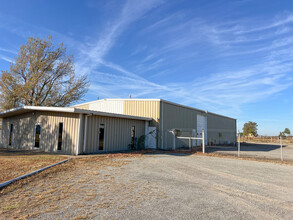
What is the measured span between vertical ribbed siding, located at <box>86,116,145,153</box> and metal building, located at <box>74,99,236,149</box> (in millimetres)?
1415

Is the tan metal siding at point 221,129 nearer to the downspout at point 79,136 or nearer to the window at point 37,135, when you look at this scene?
the downspout at point 79,136

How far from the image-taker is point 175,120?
18.5 m

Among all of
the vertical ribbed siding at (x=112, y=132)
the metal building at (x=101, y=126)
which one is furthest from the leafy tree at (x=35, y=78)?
the vertical ribbed siding at (x=112, y=132)

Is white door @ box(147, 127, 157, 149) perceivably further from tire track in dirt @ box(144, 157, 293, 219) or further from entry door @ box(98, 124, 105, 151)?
tire track in dirt @ box(144, 157, 293, 219)

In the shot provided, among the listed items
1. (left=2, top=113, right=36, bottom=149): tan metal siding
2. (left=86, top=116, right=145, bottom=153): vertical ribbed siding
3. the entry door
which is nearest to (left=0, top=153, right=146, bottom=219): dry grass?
(left=86, top=116, right=145, bottom=153): vertical ribbed siding

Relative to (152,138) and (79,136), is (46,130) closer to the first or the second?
(79,136)

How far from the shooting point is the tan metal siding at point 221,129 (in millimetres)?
25775

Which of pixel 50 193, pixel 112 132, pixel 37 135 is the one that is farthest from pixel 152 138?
pixel 50 193

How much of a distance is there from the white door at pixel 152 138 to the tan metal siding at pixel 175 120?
3.04 ft

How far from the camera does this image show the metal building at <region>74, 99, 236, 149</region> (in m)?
16.7

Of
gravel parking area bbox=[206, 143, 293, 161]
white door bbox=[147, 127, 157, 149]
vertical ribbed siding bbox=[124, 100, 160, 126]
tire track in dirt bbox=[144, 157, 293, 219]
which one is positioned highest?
vertical ribbed siding bbox=[124, 100, 160, 126]

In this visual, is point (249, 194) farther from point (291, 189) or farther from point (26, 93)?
point (26, 93)

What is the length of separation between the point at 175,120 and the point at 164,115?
192cm

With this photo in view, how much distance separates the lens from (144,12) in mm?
13070
